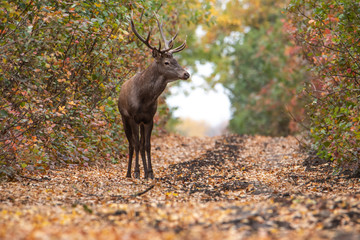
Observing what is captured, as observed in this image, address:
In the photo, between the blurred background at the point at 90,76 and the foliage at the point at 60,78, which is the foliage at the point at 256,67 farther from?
the foliage at the point at 60,78

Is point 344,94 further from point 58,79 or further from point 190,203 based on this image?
point 58,79

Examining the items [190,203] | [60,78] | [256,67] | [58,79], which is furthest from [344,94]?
[256,67]

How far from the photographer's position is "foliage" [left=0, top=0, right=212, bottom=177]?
289 inches

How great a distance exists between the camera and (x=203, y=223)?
4738mm

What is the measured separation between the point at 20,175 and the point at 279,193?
476 cm

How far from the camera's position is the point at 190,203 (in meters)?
6.09

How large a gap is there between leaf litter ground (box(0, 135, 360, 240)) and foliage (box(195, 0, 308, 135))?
37.6 feet

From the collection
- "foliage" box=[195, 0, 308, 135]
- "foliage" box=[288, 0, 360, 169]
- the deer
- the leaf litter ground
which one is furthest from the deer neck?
"foliage" box=[195, 0, 308, 135]

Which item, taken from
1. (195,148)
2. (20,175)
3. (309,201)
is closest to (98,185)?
(20,175)

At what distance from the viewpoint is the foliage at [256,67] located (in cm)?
2236

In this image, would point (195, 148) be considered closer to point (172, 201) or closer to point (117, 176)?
point (117, 176)

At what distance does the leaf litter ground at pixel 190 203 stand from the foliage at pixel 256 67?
1146 cm

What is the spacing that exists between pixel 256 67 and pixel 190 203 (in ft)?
66.7

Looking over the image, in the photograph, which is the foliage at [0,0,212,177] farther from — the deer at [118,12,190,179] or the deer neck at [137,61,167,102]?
the deer neck at [137,61,167,102]
